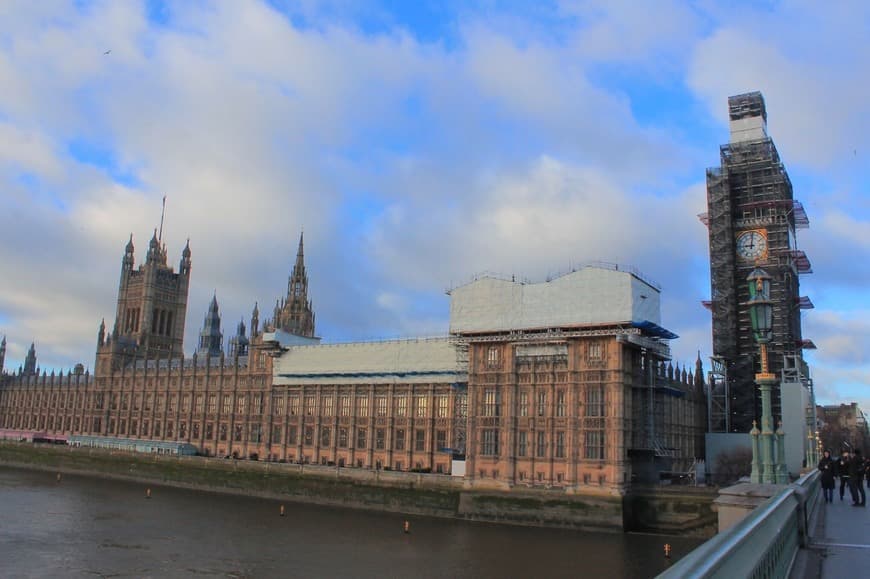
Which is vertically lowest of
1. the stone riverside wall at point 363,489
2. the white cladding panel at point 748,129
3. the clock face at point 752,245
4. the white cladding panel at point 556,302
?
the stone riverside wall at point 363,489

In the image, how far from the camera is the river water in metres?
43.5

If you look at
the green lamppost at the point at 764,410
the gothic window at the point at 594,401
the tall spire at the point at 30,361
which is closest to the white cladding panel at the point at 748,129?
the gothic window at the point at 594,401

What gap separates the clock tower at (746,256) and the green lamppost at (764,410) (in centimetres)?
7049

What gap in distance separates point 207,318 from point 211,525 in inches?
4234

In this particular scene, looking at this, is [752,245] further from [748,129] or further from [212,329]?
[212,329]

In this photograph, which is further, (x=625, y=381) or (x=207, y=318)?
(x=207, y=318)

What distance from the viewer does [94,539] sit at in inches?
2053

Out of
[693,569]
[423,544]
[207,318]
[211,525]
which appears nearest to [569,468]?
[423,544]

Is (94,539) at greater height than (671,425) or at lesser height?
lesser

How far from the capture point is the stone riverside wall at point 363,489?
6178cm

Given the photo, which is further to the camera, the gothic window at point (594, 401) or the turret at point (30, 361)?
the turret at point (30, 361)

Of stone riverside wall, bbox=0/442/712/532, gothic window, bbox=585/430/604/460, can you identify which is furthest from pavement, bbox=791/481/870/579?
gothic window, bbox=585/430/604/460

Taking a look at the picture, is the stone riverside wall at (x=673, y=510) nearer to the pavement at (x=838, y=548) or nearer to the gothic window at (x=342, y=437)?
the pavement at (x=838, y=548)

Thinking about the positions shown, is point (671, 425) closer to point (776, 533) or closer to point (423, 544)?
point (423, 544)
